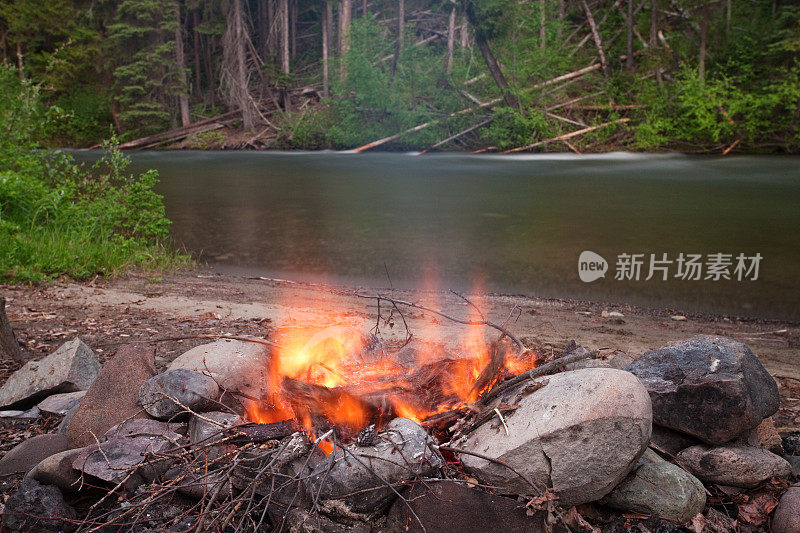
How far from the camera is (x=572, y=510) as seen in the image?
207 cm

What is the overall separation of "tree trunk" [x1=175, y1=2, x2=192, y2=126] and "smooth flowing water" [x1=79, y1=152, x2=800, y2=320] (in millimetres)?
2563

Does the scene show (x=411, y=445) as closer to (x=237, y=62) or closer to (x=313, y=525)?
(x=313, y=525)

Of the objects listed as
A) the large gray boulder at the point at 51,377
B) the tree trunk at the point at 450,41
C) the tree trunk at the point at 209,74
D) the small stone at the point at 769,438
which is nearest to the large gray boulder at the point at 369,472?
the small stone at the point at 769,438

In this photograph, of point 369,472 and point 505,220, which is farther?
point 505,220

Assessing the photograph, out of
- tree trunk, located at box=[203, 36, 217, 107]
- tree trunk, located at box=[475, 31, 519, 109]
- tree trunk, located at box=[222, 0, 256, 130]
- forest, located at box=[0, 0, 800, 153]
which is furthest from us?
tree trunk, located at box=[203, 36, 217, 107]

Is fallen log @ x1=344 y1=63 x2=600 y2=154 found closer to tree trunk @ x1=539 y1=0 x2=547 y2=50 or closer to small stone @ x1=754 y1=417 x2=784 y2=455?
tree trunk @ x1=539 y1=0 x2=547 y2=50

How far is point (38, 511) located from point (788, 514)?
9.06 feet

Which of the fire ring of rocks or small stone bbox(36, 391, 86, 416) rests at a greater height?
the fire ring of rocks

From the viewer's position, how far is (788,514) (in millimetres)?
2174

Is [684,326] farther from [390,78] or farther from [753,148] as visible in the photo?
[390,78]

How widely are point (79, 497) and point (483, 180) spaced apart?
13.9 meters

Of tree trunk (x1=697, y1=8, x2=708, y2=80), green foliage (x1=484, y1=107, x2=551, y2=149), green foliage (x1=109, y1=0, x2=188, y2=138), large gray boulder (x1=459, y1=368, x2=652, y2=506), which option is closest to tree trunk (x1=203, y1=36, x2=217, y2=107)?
green foliage (x1=109, y1=0, x2=188, y2=138)

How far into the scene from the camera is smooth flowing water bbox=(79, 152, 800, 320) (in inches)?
311

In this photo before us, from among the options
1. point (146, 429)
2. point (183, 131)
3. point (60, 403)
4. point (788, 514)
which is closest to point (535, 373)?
point (788, 514)
